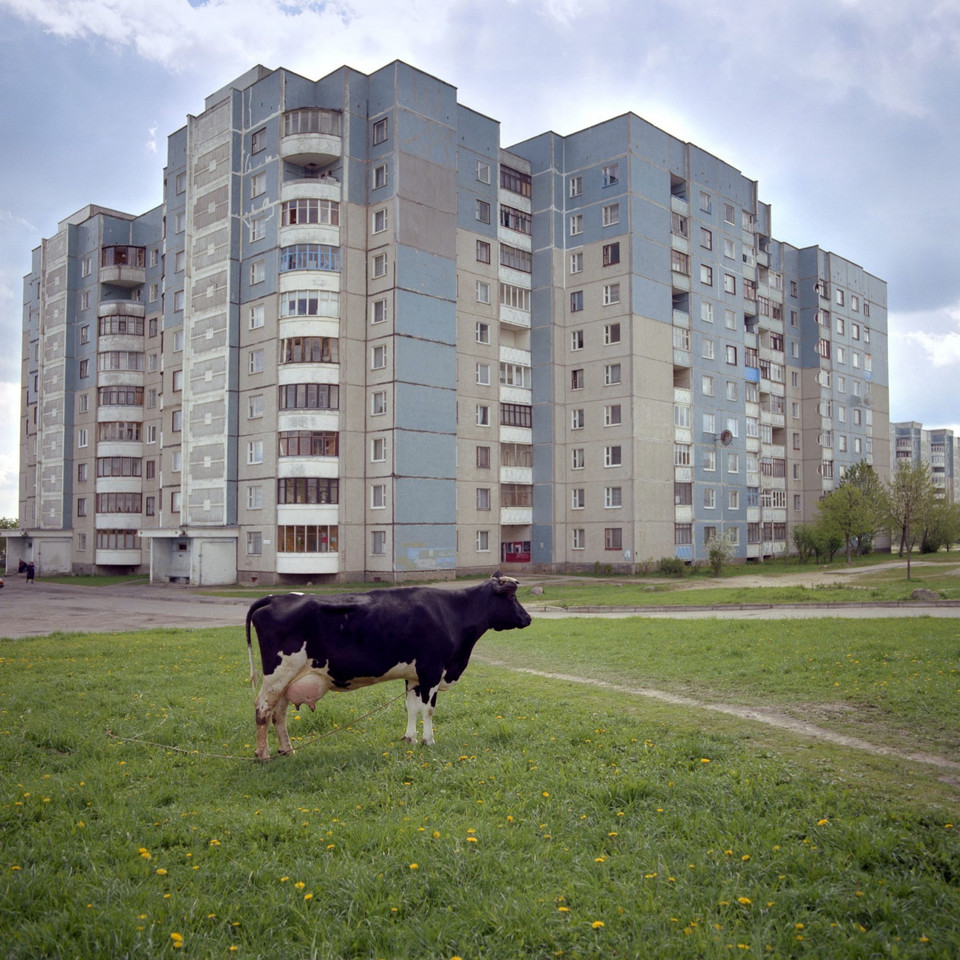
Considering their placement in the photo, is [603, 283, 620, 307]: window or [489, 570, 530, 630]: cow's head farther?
[603, 283, 620, 307]: window

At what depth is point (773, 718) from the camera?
12.5 m

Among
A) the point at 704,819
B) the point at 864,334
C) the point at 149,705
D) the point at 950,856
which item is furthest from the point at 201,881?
the point at 864,334

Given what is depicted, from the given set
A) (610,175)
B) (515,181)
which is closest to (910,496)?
(610,175)

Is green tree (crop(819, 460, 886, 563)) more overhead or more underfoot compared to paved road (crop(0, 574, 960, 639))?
more overhead

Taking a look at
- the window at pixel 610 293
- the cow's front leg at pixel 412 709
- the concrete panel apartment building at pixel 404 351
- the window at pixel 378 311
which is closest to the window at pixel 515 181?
the concrete panel apartment building at pixel 404 351

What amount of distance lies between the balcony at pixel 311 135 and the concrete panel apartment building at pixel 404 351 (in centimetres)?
16

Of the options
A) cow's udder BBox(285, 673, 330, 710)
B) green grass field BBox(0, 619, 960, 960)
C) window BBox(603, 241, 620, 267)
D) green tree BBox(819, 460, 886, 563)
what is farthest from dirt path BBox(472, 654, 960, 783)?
green tree BBox(819, 460, 886, 563)

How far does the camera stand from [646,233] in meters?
62.7

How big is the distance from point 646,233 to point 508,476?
72.1 ft

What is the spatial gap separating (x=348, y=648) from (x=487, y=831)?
3522mm

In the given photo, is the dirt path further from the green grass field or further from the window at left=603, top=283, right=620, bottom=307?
the window at left=603, top=283, right=620, bottom=307

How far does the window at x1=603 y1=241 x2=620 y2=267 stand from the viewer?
62344 millimetres

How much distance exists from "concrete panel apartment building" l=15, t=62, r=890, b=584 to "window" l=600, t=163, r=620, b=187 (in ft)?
0.73

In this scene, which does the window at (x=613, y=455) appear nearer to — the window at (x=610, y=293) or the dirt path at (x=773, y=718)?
the window at (x=610, y=293)
